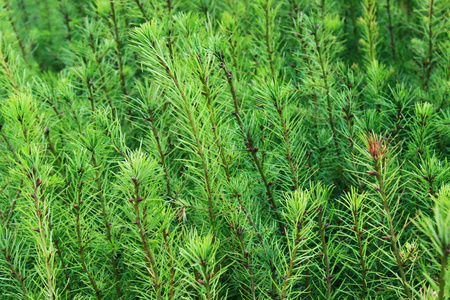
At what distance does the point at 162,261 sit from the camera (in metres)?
0.65

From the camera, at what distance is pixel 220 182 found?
771 millimetres

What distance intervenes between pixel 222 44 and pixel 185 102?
0.66 feet

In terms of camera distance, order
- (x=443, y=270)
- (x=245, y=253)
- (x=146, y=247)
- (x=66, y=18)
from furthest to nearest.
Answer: (x=66, y=18) → (x=245, y=253) → (x=146, y=247) → (x=443, y=270)

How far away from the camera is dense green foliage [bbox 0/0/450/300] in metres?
0.66

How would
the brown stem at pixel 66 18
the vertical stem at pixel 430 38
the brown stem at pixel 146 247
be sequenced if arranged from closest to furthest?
the brown stem at pixel 146 247
the vertical stem at pixel 430 38
the brown stem at pixel 66 18

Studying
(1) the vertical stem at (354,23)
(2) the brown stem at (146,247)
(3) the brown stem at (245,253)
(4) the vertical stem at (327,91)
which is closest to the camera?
(2) the brown stem at (146,247)

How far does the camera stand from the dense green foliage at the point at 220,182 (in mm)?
660

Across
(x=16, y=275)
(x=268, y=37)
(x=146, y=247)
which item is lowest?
(x=16, y=275)

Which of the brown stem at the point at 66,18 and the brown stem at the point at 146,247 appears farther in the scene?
the brown stem at the point at 66,18

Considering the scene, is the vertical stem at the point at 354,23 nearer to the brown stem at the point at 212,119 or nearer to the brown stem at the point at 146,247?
the brown stem at the point at 212,119

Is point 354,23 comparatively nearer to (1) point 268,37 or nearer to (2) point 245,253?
(1) point 268,37

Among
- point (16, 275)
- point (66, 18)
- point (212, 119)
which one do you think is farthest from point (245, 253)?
point (66, 18)

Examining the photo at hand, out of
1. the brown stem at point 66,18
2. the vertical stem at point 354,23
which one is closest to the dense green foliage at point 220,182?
the vertical stem at point 354,23

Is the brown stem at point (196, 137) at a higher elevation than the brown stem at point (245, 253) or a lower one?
higher
